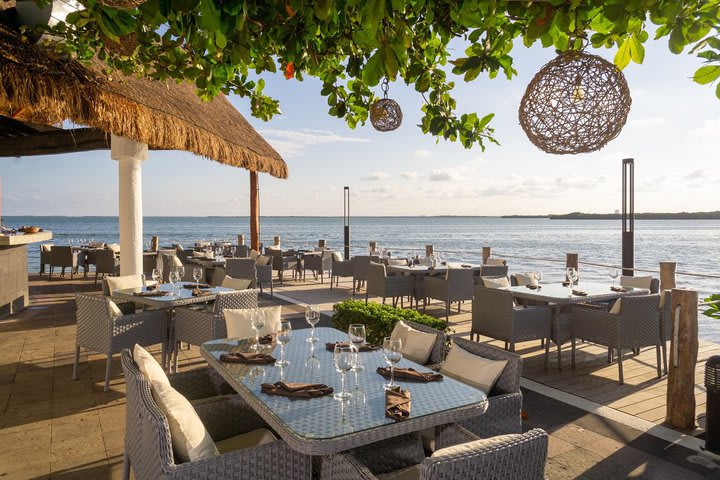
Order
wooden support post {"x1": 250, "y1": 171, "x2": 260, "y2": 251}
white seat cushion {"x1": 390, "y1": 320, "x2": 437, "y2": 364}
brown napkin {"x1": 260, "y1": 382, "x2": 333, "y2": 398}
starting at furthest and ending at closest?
wooden support post {"x1": 250, "y1": 171, "x2": 260, "y2": 251} → white seat cushion {"x1": 390, "y1": 320, "x2": 437, "y2": 364} → brown napkin {"x1": 260, "y1": 382, "x2": 333, "y2": 398}

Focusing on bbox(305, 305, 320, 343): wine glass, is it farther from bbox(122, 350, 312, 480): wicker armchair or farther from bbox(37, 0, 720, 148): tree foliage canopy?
bbox(37, 0, 720, 148): tree foliage canopy

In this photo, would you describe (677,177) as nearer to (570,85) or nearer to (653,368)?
(653,368)

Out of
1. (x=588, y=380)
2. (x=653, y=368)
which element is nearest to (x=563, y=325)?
(x=588, y=380)

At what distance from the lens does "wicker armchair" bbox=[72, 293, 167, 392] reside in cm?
389

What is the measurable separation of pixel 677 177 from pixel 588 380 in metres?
16.2

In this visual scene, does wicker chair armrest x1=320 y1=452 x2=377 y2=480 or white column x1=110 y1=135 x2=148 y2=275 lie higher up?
white column x1=110 y1=135 x2=148 y2=275

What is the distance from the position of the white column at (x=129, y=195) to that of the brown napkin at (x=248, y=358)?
14.8 feet

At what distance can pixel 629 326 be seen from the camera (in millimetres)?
4215

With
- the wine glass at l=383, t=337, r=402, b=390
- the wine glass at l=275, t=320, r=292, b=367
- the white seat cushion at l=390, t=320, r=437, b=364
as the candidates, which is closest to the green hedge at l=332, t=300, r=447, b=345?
the white seat cushion at l=390, t=320, r=437, b=364

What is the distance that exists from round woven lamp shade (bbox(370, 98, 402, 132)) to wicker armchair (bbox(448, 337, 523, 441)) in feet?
5.28

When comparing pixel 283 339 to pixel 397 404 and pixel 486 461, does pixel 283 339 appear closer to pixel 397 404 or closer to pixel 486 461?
pixel 397 404

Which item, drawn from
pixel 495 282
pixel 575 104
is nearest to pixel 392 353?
pixel 575 104

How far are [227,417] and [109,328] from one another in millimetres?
2061

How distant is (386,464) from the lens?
2150 millimetres
